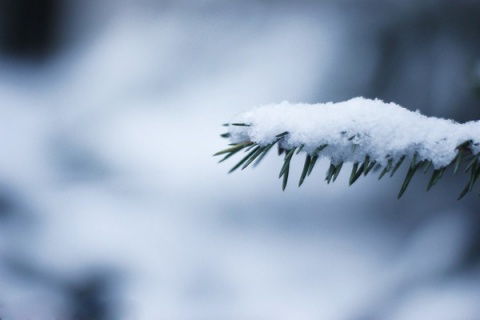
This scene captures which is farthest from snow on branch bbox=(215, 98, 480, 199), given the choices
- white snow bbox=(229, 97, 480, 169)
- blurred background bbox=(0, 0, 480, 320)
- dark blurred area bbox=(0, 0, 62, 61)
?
dark blurred area bbox=(0, 0, 62, 61)

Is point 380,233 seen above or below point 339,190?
below

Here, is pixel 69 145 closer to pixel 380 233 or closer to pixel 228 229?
pixel 228 229

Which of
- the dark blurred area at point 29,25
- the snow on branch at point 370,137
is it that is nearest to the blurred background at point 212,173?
the dark blurred area at point 29,25

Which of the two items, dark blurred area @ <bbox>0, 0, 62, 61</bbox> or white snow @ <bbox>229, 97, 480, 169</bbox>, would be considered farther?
dark blurred area @ <bbox>0, 0, 62, 61</bbox>

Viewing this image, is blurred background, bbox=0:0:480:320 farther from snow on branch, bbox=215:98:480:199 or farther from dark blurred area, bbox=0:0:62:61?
snow on branch, bbox=215:98:480:199

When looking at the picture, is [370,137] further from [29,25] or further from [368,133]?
[29,25]

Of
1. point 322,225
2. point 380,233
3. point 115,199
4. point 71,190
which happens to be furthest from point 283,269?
point 71,190
